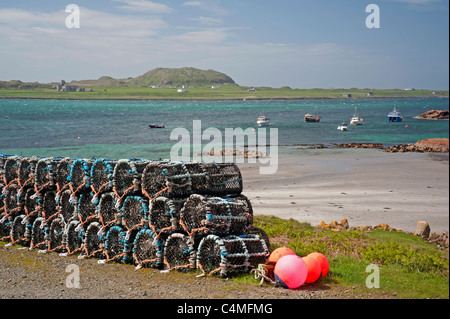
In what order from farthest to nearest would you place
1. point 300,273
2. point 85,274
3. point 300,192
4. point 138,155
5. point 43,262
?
point 138,155, point 300,192, point 43,262, point 85,274, point 300,273

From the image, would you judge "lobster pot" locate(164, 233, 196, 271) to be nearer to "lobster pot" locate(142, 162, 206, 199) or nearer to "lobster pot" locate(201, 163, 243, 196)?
"lobster pot" locate(142, 162, 206, 199)

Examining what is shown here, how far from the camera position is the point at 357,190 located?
26750 mm

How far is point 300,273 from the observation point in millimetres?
8961

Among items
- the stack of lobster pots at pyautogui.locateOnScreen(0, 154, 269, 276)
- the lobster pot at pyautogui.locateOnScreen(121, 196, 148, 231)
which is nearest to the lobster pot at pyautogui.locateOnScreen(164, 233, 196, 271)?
the stack of lobster pots at pyautogui.locateOnScreen(0, 154, 269, 276)

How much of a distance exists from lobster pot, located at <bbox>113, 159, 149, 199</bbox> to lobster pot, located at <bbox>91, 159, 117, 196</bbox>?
0.22 metres

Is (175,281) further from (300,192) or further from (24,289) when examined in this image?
(300,192)

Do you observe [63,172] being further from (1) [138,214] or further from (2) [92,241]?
(1) [138,214]

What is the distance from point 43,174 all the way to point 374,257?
9224 mm

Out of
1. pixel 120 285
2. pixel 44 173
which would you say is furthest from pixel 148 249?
pixel 44 173

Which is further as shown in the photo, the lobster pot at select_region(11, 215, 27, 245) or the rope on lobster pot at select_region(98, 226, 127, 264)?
the lobster pot at select_region(11, 215, 27, 245)

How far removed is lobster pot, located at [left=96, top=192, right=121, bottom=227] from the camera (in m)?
11.5
